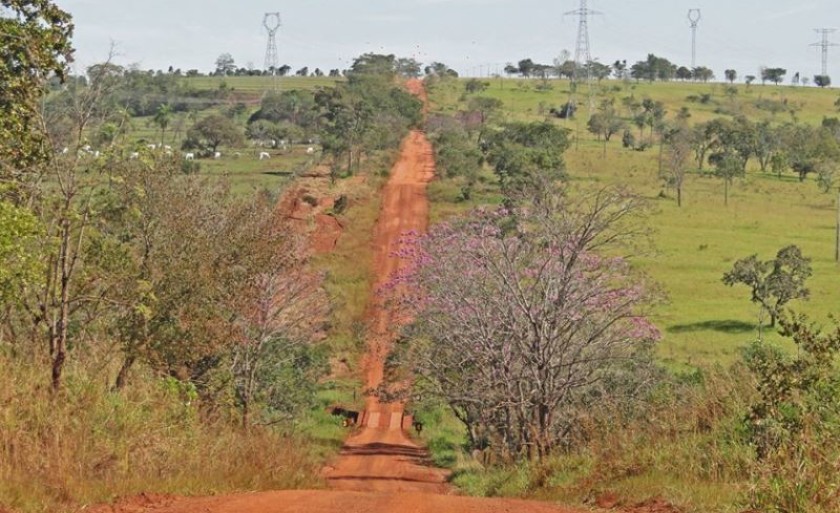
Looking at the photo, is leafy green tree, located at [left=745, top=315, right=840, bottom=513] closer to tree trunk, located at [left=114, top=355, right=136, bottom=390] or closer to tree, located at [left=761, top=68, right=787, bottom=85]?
tree trunk, located at [left=114, top=355, right=136, bottom=390]

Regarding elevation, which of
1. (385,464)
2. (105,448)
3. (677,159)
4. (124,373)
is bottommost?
(385,464)

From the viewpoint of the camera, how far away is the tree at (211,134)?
258 ft

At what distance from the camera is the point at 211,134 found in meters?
79.9

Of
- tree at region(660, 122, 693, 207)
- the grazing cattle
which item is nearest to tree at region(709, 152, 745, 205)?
tree at region(660, 122, 693, 207)

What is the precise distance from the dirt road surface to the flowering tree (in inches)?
80.2

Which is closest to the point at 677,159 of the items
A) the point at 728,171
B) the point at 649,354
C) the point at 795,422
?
the point at 728,171

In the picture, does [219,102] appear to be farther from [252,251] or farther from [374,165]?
[252,251]

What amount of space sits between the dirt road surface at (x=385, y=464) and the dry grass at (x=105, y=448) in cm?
61

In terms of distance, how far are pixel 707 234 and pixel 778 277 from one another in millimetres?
15555

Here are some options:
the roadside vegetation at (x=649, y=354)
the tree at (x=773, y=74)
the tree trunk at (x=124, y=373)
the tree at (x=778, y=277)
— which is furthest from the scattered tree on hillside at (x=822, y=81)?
the tree trunk at (x=124, y=373)

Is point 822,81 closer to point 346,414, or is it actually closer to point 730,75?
point 730,75

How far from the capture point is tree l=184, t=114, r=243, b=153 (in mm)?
78500

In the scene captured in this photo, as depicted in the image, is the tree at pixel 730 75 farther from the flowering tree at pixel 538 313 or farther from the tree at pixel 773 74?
the flowering tree at pixel 538 313

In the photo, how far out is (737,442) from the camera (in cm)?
920
